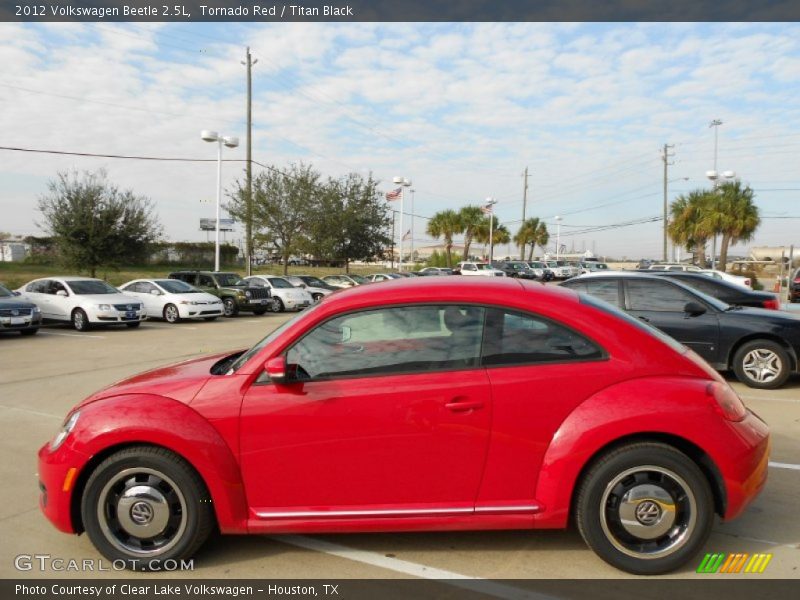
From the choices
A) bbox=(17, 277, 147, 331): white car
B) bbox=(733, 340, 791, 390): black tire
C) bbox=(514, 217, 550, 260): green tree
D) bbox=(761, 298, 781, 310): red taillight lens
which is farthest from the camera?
bbox=(514, 217, 550, 260): green tree

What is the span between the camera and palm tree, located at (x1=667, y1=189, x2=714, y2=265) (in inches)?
1542

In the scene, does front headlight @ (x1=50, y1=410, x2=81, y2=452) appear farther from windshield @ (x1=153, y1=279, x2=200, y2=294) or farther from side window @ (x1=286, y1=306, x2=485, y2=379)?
windshield @ (x1=153, y1=279, x2=200, y2=294)

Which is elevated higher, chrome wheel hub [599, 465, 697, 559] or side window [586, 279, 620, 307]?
side window [586, 279, 620, 307]

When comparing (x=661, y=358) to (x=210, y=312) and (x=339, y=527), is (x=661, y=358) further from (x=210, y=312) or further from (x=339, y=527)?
(x=210, y=312)

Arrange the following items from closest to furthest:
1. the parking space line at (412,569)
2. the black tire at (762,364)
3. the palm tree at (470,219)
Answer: the parking space line at (412,569)
the black tire at (762,364)
the palm tree at (470,219)

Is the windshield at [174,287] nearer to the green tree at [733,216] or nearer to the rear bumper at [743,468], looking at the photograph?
the rear bumper at [743,468]

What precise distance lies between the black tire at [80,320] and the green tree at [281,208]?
56.3ft

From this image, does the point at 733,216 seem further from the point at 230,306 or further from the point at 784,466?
the point at 784,466

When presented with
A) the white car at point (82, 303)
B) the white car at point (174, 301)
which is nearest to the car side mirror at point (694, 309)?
the white car at point (82, 303)

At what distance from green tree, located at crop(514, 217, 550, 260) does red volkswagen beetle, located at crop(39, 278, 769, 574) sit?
6722cm

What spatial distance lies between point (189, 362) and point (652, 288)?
685 centimetres

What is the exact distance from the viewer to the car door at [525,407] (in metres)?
3.31

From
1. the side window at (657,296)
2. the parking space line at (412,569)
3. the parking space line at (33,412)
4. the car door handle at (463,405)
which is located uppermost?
the side window at (657,296)

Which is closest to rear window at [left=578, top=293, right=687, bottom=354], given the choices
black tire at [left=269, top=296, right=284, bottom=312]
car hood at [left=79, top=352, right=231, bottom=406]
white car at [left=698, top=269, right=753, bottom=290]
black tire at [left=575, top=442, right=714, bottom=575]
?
black tire at [left=575, top=442, right=714, bottom=575]
